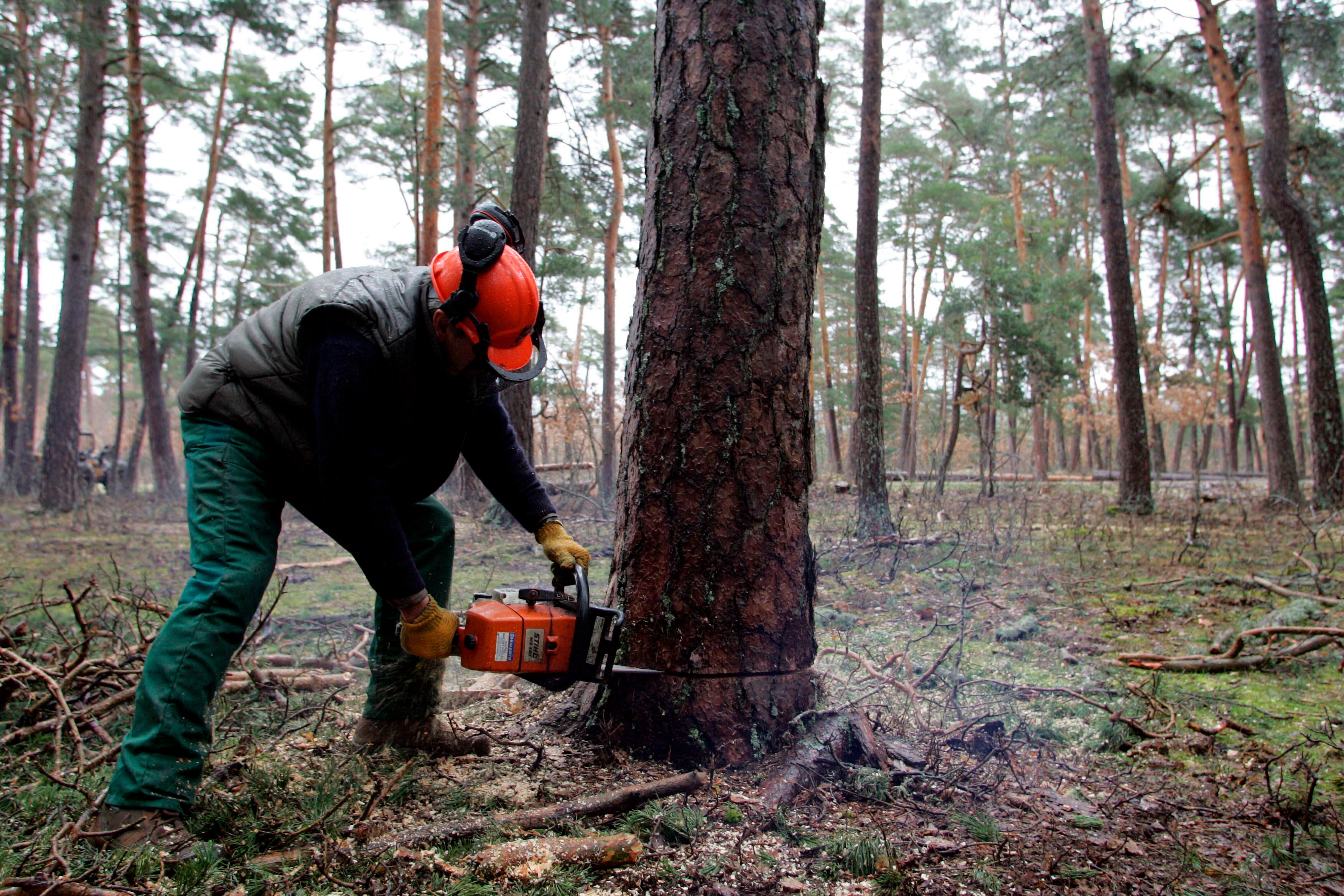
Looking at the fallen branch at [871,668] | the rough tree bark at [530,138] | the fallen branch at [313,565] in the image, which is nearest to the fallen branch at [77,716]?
the fallen branch at [871,668]

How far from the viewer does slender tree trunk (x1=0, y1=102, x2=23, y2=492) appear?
1552 centimetres

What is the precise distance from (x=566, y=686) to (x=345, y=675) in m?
1.72

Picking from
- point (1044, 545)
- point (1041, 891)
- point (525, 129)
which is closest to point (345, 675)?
point (1041, 891)

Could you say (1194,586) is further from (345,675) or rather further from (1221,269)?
(1221,269)

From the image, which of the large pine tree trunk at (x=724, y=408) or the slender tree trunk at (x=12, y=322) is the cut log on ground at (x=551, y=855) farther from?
the slender tree trunk at (x=12, y=322)

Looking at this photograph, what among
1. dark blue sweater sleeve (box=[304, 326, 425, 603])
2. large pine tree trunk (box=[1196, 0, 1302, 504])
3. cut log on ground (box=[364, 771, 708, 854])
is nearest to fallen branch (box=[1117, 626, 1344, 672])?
cut log on ground (box=[364, 771, 708, 854])

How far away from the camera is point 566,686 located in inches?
90.0

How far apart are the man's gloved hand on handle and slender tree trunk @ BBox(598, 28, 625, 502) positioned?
1201cm

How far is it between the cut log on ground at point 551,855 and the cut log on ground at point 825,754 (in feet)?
1.50

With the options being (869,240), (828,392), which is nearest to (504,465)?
(869,240)

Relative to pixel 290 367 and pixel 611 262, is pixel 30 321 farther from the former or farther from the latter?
pixel 290 367

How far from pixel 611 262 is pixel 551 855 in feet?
50.8

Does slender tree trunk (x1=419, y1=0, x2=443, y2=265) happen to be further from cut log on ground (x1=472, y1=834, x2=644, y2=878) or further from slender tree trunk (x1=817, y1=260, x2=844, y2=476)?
slender tree trunk (x1=817, y1=260, x2=844, y2=476)

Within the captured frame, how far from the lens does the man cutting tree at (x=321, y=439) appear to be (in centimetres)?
188
